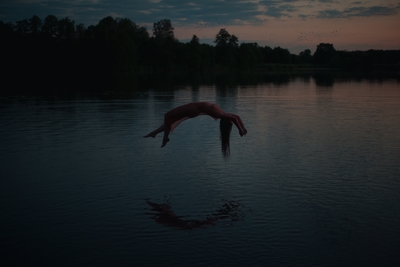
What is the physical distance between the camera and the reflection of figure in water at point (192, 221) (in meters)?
11.1

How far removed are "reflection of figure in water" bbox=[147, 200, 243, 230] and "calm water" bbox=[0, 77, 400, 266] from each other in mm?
49

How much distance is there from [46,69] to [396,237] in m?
120

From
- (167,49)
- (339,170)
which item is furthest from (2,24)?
(339,170)

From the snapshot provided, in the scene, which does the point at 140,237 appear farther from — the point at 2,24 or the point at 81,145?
the point at 2,24

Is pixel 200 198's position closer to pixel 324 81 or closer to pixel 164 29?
pixel 324 81

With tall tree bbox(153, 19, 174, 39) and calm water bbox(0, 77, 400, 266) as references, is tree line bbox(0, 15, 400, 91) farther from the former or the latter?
calm water bbox(0, 77, 400, 266)

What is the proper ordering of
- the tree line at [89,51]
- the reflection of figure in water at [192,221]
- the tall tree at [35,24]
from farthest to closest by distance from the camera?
the tall tree at [35,24]
the tree line at [89,51]
the reflection of figure in water at [192,221]

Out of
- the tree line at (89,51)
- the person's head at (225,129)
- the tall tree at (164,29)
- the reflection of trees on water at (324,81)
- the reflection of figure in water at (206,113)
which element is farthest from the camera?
the tall tree at (164,29)

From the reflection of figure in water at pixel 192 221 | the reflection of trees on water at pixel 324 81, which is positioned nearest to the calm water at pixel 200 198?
the reflection of figure in water at pixel 192 221

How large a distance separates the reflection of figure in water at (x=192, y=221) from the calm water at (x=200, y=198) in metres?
0.05

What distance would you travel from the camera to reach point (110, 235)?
1055 centimetres

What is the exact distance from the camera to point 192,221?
1134 centimetres

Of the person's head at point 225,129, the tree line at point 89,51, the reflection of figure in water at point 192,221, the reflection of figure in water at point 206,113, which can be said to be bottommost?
the reflection of figure in water at point 192,221

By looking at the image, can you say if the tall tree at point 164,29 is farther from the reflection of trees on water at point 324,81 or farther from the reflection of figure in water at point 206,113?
the reflection of figure in water at point 206,113
